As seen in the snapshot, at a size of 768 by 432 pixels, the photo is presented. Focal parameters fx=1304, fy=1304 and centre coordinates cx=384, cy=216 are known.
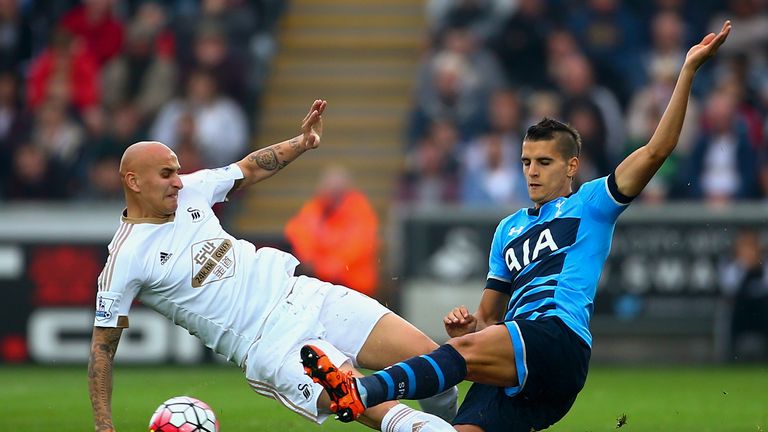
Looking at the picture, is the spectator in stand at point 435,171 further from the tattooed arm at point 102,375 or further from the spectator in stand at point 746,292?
the tattooed arm at point 102,375

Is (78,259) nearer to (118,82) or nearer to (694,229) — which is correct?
(118,82)

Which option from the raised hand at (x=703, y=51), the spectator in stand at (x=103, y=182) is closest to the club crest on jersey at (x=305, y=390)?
the raised hand at (x=703, y=51)

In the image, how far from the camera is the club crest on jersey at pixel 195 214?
7773 mm

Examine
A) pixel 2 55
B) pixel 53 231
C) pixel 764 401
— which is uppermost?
pixel 2 55

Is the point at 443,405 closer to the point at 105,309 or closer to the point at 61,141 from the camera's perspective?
the point at 105,309

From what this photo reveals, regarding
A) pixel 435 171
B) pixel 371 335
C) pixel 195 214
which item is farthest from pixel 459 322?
pixel 435 171

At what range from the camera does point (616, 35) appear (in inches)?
660

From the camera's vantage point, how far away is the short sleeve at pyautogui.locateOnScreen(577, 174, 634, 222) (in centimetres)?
710

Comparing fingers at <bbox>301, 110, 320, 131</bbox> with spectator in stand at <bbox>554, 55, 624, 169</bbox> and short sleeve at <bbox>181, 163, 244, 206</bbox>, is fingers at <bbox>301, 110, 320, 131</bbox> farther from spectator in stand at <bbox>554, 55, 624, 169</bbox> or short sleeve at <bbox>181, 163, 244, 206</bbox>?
spectator in stand at <bbox>554, 55, 624, 169</bbox>

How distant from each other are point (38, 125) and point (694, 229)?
874 centimetres

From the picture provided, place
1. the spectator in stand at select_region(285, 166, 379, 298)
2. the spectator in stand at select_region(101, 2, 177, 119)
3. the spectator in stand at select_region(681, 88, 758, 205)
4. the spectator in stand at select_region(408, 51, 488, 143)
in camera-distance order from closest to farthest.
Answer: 1. the spectator in stand at select_region(285, 166, 379, 298)
2. the spectator in stand at select_region(681, 88, 758, 205)
3. the spectator in stand at select_region(408, 51, 488, 143)
4. the spectator in stand at select_region(101, 2, 177, 119)

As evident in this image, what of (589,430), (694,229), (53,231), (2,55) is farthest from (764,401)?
(2,55)

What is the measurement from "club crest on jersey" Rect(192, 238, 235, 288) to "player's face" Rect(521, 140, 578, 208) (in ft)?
5.97

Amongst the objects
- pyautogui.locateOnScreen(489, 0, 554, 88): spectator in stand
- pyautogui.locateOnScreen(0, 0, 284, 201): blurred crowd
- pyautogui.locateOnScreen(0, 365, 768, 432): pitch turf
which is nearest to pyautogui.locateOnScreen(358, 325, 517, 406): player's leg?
pyautogui.locateOnScreen(0, 365, 768, 432): pitch turf
